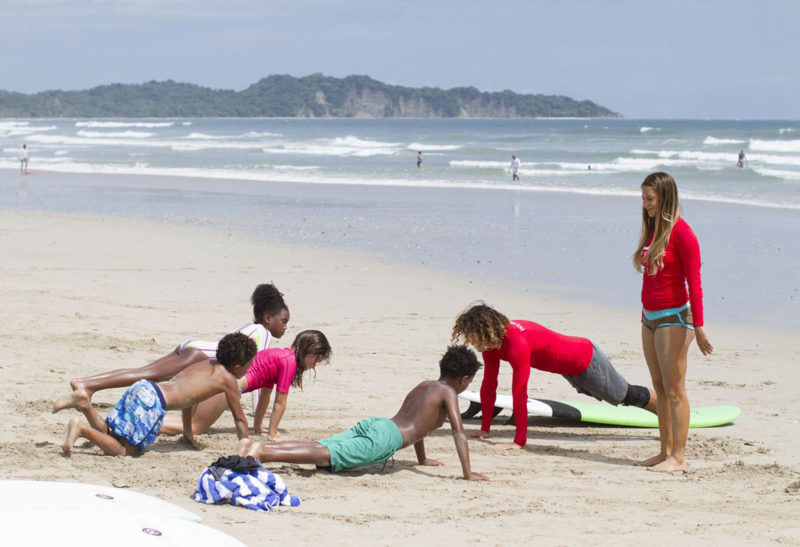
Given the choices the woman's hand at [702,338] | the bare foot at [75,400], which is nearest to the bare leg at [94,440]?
the bare foot at [75,400]

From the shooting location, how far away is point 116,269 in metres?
13.0

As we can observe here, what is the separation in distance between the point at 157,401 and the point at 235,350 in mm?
554

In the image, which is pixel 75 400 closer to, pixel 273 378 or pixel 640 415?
pixel 273 378

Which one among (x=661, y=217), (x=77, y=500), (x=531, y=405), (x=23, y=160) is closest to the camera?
(x=77, y=500)

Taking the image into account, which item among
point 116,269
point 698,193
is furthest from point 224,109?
point 116,269

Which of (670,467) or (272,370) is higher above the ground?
(272,370)

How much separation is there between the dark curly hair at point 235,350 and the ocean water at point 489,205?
17.7 ft

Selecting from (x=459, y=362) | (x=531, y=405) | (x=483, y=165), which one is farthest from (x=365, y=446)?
(x=483, y=165)

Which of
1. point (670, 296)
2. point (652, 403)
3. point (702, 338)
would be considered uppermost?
point (670, 296)

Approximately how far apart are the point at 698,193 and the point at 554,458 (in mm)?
23137

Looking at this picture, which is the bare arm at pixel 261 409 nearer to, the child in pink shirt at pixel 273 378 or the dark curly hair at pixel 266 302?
the child in pink shirt at pixel 273 378

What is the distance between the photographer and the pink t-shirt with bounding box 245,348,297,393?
21.1 ft

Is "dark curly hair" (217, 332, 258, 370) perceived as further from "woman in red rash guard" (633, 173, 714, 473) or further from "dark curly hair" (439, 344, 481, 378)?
"woman in red rash guard" (633, 173, 714, 473)

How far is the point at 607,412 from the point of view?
723 centimetres
